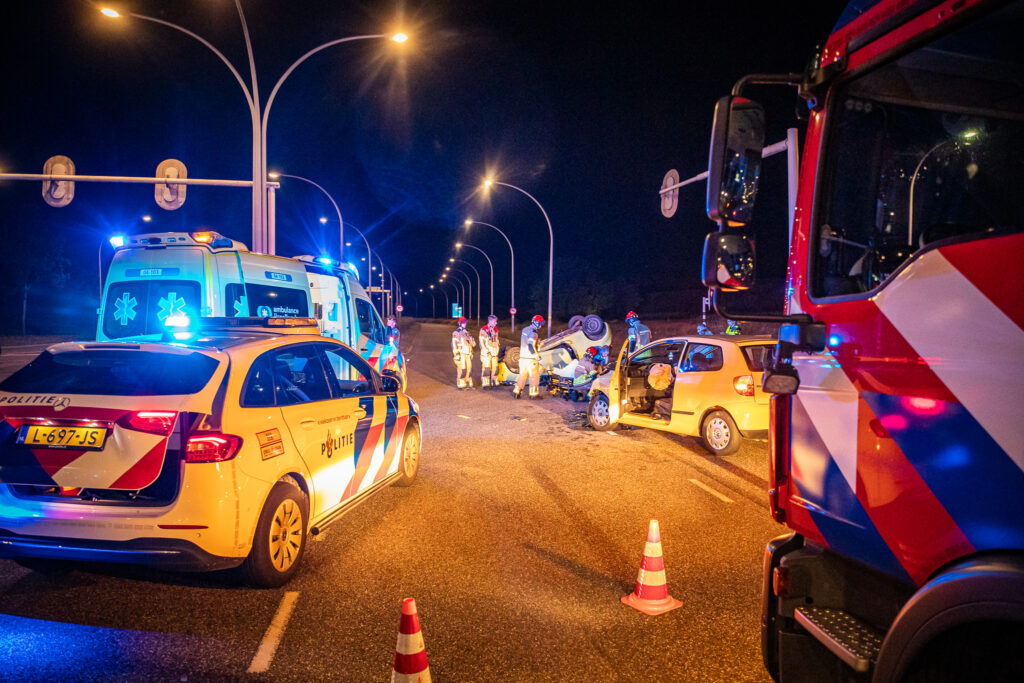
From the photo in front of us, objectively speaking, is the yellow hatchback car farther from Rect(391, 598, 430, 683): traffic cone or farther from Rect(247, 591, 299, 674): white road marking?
Rect(391, 598, 430, 683): traffic cone

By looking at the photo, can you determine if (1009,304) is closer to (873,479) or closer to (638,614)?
(873,479)

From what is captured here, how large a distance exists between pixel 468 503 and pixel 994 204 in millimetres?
5031

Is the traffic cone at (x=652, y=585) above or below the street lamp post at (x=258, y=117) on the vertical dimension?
below

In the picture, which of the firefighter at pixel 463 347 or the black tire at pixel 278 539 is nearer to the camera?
the black tire at pixel 278 539

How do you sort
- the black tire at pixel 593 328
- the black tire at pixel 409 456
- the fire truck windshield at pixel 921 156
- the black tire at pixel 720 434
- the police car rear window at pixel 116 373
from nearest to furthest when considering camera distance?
1. the fire truck windshield at pixel 921 156
2. the police car rear window at pixel 116 373
3. the black tire at pixel 409 456
4. the black tire at pixel 720 434
5. the black tire at pixel 593 328

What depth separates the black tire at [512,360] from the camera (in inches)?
672

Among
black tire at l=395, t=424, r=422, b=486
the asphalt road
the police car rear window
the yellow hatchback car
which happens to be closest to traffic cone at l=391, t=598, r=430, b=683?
the asphalt road

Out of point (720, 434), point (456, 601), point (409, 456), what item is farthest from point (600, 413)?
point (456, 601)

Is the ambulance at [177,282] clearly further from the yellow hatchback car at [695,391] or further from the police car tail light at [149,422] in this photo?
the yellow hatchback car at [695,391]

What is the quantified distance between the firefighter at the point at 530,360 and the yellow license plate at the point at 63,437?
37.6ft

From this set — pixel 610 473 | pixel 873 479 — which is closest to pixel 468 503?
Result: pixel 610 473

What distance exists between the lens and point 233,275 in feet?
30.6

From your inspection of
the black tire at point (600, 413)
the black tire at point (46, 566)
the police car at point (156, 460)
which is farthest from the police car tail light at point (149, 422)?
the black tire at point (600, 413)

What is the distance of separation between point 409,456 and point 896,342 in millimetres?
5275
